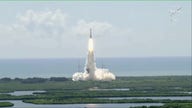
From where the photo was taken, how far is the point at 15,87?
151500 millimetres

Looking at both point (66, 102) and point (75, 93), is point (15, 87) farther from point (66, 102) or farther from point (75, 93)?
point (66, 102)

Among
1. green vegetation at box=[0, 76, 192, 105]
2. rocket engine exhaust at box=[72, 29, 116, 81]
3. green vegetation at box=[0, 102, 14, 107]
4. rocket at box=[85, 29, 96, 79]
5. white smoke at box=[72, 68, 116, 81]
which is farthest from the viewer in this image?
white smoke at box=[72, 68, 116, 81]

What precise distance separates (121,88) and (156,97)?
23.9 metres

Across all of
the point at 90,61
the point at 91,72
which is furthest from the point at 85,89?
the point at 91,72

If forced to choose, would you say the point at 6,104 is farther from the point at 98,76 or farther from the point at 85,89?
the point at 98,76

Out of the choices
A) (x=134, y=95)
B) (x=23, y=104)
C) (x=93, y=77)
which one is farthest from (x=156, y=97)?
(x=93, y=77)

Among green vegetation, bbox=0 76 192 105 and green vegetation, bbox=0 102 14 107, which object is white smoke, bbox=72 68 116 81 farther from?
green vegetation, bbox=0 102 14 107

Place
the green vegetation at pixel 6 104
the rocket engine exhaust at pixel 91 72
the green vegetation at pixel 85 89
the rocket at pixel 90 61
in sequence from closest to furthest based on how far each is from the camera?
the green vegetation at pixel 6 104, the green vegetation at pixel 85 89, the rocket at pixel 90 61, the rocket engine exhaust at pixel 91 72

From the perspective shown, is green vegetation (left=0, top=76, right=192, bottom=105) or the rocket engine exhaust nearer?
green vegetation (left=0, top=76, right=192, bottom=105)

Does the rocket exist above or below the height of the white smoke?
above

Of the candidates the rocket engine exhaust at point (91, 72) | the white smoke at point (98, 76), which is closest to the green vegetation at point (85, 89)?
the white smoke at point (98, 76)

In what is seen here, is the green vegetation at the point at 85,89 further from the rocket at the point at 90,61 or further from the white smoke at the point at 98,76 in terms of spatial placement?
the rocket at the point at 90,61

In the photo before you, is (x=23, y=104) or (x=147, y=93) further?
(x=147, y=93)

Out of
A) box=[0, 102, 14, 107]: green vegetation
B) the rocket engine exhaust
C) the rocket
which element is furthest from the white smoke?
box=[0, 102, 14, 107]: green vegetation
